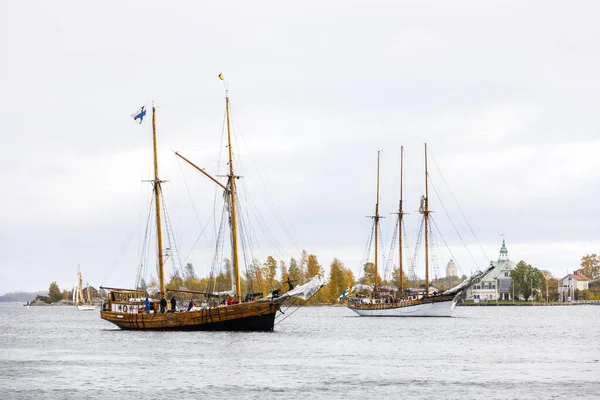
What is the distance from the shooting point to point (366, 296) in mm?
189750

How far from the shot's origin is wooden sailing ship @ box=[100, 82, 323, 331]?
96.9 meters

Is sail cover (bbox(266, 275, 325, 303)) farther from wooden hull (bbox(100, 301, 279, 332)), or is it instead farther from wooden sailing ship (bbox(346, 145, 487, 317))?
wooden sailing ship (bbox(346, 145, 487, 317))

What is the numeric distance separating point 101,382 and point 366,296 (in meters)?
133

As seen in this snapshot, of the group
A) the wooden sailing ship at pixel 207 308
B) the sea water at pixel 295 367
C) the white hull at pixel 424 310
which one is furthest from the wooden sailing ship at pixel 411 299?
the wooden sailing ship at pixel 207 308

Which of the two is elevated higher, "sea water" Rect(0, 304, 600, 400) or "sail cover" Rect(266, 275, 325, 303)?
"sail cover" Rect(266, 275, 325, 303)

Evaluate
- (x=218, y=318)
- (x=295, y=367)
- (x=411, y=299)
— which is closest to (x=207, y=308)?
(x=218, y=318)

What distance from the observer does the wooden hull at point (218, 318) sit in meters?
96.8

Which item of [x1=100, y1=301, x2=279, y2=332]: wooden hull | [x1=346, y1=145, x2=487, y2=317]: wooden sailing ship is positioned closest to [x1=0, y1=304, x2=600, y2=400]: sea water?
[x1=100, y1=301, x2=279, y2=332]: wooden hull

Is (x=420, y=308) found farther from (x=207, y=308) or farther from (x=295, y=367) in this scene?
(x=295, y=367)

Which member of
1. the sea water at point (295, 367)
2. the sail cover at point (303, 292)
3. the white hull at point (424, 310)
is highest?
the sail cover at point (303, 292)

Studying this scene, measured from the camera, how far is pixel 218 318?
97125 mm

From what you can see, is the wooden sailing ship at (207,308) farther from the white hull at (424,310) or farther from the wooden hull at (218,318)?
the white hull at (424,310)

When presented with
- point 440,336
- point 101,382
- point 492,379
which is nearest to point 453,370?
point 492,379

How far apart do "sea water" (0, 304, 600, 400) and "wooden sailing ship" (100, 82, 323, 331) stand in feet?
4.38
